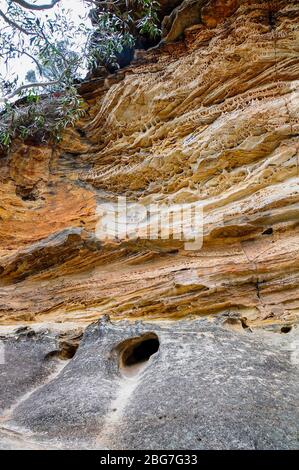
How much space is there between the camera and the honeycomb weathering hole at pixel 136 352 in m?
7.38

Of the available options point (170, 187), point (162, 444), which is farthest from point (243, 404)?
point (170, 187)

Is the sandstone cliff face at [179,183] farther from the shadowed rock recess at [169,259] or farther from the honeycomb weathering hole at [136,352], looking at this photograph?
the honeycomb weathering hole at [136,352]

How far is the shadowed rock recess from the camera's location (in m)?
5.68

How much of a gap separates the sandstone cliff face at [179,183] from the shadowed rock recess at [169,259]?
41 millimetres

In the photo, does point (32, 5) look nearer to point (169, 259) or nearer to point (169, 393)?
point (169, 259)

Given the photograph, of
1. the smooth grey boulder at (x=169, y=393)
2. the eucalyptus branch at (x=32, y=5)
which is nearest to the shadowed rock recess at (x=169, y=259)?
the smooth grey boulder at (x=169, y=393)

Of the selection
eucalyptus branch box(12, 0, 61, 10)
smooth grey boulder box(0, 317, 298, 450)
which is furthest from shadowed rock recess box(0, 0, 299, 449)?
eucalyptus branch box(12, 0, 61, 10)

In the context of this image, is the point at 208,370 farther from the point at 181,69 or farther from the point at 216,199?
the point at 181,69

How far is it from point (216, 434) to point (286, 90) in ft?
30.1

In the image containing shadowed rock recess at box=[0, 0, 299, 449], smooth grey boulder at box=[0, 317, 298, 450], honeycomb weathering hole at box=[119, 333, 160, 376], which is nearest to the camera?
smooth grey boulder at box=[0, 317, 298, 450]

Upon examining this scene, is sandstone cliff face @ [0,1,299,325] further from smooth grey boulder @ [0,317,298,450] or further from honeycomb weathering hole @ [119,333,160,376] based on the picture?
smooth grey boulder @ [0,317,298,450]

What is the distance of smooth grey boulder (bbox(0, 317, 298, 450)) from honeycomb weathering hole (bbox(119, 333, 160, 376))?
19mm

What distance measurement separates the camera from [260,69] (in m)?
12.2

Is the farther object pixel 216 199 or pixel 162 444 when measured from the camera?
pixel 216 199
